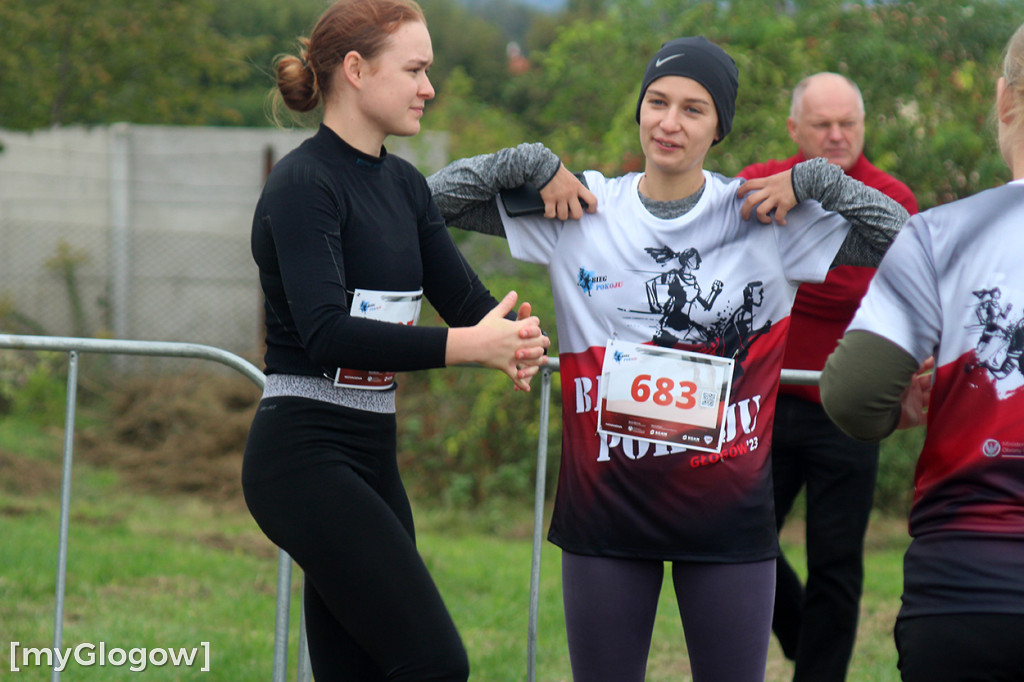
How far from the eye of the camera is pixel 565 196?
254 cm

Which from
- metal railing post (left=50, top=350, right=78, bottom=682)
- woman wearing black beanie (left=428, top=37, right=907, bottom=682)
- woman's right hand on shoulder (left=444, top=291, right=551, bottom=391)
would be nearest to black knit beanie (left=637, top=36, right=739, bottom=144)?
woman wearing black beanie (left=428, top=37, right=907, bottom=682)

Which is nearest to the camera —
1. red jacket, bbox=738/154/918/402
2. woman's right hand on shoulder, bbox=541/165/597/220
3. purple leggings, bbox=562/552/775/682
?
purple leggings, bbox=562/552/775/682

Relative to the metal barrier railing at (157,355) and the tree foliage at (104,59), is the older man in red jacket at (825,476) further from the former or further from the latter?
the tree foliage at (104,59)

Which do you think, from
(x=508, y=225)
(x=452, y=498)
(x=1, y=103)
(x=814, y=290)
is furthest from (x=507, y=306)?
(x=1, y=103)

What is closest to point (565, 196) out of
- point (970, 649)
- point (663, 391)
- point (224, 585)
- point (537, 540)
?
point (663, 391)

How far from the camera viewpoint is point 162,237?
11.5 meters

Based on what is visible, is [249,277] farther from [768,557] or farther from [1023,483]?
[1023,483]

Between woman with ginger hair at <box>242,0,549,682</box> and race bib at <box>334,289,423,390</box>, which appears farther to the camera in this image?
race bib at <box>334,289,423,390</box>

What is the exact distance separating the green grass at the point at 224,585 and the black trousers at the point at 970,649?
2.83 m

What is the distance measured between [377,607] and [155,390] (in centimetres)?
813

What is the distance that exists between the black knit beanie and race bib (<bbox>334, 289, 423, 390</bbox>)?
78cm

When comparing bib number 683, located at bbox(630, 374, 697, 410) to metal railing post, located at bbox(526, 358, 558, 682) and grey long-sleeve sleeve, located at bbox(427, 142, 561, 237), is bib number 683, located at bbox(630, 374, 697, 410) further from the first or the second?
metal railing post, located at bbox(526, 358, 558, 682)

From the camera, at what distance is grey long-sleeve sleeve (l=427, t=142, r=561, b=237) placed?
2.60 metres

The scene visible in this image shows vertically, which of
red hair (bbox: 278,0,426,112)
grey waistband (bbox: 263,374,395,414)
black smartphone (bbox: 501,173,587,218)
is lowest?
grey waistband (bbox: 263,374,395,414)
